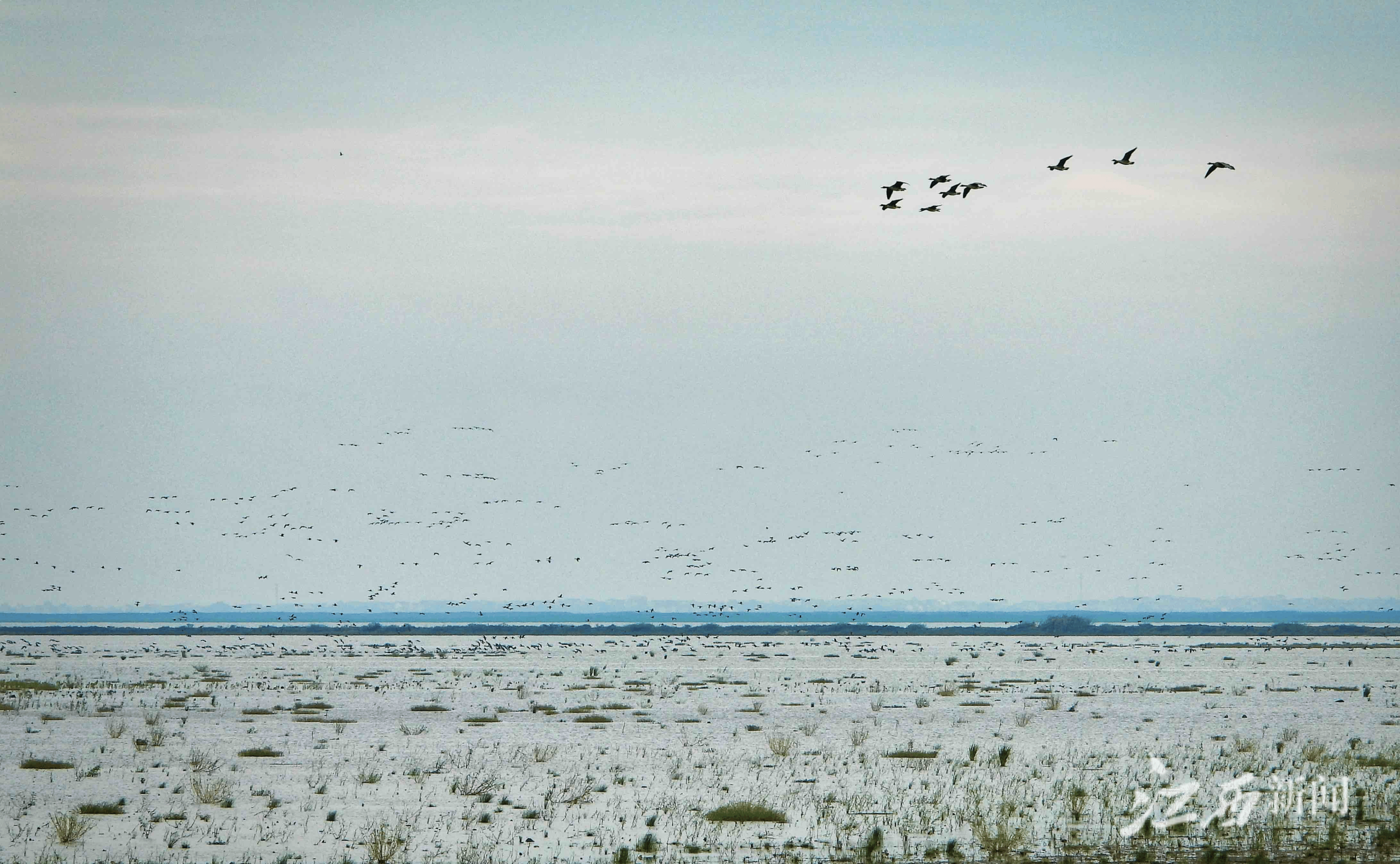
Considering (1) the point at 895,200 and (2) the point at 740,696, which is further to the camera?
(2) the point at 740,696

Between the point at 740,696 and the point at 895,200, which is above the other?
the point at 895,200

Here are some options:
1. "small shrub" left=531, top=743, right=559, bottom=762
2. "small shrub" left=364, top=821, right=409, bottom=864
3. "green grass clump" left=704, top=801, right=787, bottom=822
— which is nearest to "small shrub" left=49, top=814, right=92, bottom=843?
"small shrub" left=364, top=821, right=409, bottom=864

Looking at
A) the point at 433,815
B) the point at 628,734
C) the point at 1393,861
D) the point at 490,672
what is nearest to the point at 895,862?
the point at 1393,861

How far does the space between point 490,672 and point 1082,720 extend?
3306 cm

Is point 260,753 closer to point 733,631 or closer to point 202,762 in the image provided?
point 202,762

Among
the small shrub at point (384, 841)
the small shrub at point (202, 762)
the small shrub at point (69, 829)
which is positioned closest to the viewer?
the small shrub at point (384, 841)

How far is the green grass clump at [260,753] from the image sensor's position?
29.7m

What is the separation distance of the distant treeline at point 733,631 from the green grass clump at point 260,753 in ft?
381

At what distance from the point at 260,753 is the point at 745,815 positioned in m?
12.8

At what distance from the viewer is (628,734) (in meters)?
35.8

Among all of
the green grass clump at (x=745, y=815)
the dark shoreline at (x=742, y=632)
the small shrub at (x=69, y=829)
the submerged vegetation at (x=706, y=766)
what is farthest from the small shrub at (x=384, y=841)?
the dark shoreline at (x=742, y=632)

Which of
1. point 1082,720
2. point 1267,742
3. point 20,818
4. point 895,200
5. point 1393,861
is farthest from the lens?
point 1082,720

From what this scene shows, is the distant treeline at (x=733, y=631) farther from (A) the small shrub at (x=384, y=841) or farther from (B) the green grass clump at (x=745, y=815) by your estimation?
(A) the small shrub at (x=384, y=841)

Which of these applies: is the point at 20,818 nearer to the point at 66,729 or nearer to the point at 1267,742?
the point at 66,729
